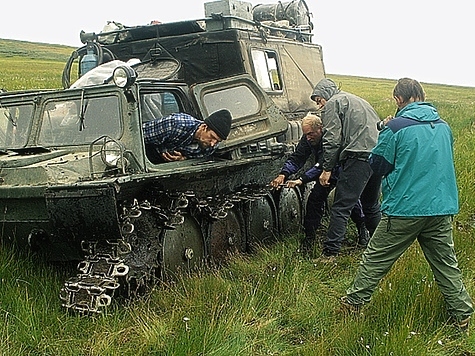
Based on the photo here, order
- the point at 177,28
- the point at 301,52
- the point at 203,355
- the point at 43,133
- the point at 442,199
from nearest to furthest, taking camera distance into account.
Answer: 1. the point at 203,355
2. the point at 442,199
3. the point at 43,133
4. the point at 177,28
5. the point at 301,52

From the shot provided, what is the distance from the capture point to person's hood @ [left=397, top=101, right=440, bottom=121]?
5059mm

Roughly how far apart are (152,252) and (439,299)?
228 cm

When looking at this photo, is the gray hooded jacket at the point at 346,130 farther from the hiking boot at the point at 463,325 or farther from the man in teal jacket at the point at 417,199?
the hiking boot at the point at 463,325

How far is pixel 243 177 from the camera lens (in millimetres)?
7355

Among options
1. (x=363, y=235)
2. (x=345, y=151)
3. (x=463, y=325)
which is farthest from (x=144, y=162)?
(x=363, y=235)

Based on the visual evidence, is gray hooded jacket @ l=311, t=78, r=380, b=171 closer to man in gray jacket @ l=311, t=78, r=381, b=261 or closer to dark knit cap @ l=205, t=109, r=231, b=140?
man in gray jacket @ l=311, t=78, r=381, b=261

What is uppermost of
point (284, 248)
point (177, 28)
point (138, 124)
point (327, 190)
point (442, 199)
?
point (177, 28)

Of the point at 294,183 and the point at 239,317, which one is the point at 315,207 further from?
the point at 239,317

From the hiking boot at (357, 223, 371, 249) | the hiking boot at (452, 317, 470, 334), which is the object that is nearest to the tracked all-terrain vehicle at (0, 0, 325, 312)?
the hiking boot at (357, 223, 371, 249)

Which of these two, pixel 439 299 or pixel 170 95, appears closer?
pixel 439 299

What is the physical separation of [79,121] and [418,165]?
116 inches

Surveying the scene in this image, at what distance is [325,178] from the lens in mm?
7102

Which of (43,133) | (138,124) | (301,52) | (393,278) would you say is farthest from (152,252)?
(301,52)

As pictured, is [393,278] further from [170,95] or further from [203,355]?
[170,95]
